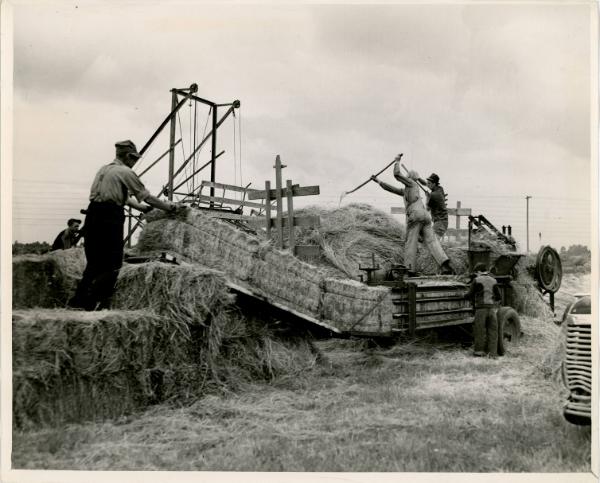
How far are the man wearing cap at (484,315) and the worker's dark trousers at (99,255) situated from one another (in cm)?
538

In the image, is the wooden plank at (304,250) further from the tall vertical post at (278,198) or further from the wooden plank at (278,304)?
the wooden plank at (278,304)

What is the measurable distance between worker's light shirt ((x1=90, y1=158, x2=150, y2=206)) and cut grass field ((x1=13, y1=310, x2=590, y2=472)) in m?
2.22

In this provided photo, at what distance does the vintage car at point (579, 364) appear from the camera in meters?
4.56

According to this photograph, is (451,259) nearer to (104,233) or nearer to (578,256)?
(578,256)

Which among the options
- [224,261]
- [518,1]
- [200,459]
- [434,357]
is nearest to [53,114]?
[224,261]

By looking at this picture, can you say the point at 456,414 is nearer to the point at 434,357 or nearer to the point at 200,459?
the point at 200,459

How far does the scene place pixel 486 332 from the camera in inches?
332

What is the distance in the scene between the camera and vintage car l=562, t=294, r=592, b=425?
4559mm

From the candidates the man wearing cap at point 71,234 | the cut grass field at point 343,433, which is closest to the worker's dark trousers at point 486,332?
the cut grass field at point 343,433

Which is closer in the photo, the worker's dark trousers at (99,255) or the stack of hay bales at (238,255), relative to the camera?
the worker's dark trousers at (99,255)

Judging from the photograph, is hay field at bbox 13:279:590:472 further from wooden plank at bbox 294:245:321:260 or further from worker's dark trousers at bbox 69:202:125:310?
wooden plank at bbox 294:245:321:260

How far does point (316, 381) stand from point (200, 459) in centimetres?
254

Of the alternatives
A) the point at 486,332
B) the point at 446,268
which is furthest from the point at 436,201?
the point at 486,332

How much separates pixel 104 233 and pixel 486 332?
5.67m
